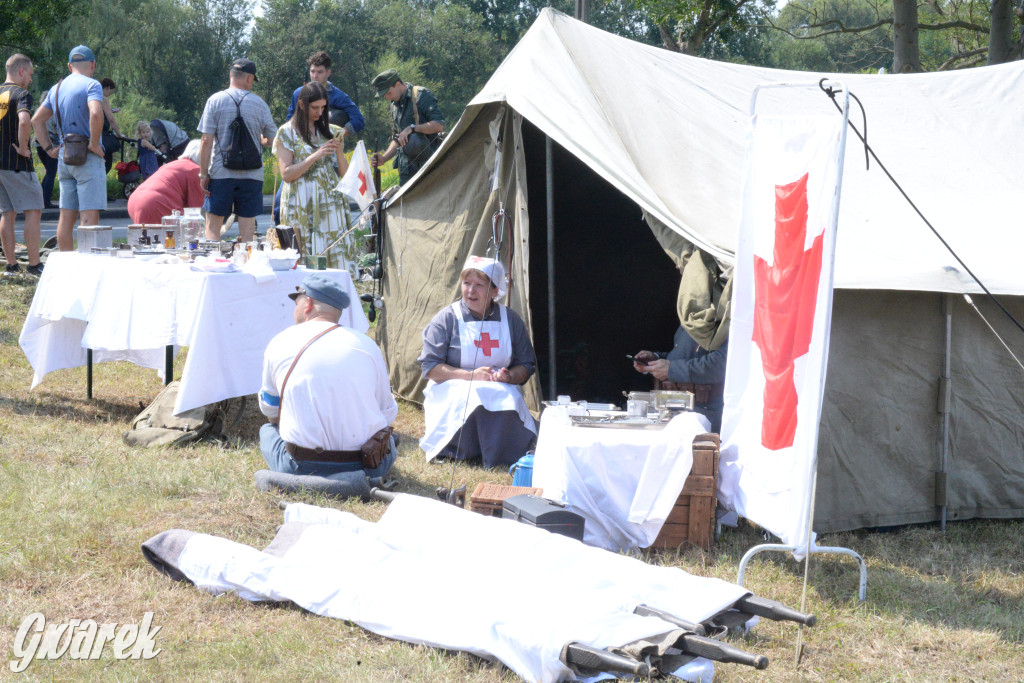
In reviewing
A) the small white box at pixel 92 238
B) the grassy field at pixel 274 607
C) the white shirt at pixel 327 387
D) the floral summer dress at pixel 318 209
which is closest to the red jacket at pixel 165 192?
the floral summer dress at pixel 318 209

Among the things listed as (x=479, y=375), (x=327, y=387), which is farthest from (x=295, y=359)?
(x=479, y=375)

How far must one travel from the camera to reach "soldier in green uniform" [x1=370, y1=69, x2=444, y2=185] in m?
7.44

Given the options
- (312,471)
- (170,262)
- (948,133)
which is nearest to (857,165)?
(948,133)

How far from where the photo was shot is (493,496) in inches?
150

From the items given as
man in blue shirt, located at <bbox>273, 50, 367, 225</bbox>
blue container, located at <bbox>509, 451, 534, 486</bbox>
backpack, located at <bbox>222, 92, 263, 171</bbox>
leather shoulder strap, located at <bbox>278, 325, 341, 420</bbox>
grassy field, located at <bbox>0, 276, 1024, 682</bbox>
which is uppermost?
man in blue shirt, located at <bbox>273, 50, 367, 225</bbox>

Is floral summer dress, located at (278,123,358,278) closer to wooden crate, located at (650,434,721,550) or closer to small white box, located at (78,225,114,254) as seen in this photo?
small white box, located at (78,225,114,254)

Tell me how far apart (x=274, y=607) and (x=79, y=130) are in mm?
5206

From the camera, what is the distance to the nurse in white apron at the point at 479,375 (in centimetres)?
477

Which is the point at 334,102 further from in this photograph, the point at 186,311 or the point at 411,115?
the point at 186,311

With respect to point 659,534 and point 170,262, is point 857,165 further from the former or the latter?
point 170,262

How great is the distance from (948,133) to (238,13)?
3219cm

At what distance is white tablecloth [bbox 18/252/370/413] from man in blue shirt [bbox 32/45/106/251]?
92.7 inches

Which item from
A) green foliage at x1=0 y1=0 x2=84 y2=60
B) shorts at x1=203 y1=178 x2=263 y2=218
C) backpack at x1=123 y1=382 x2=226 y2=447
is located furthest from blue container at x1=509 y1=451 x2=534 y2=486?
green foliage at x1=0 y1=0 x2=84 y2=60

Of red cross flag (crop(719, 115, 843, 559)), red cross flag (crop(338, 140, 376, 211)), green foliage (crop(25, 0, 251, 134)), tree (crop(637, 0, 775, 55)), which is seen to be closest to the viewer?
red cross flag (crop(719, 115, 843, 559))
